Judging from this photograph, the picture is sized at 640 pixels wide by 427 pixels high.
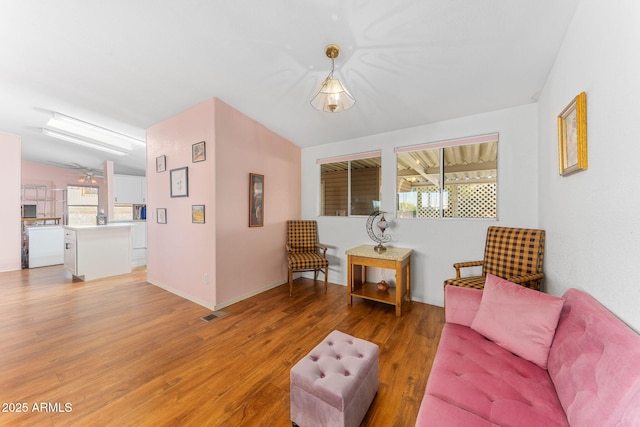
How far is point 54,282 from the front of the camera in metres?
3.99

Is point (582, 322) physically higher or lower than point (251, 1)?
lower

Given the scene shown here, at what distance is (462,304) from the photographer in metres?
1.76

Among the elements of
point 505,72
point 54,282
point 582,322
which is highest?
point 505,72

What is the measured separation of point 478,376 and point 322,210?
3252 mm

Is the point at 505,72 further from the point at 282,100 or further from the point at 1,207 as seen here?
the point at 1,207

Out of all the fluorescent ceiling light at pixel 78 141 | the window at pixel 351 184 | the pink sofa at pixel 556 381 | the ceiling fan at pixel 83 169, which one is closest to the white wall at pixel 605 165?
the pink sofa at pixel 556 381

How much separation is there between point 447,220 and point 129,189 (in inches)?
317

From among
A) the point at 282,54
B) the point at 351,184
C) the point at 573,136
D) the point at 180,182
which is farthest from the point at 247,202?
the point at 573,136

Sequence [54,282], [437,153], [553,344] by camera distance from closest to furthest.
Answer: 1. [553,344]
2. [437,153]
3. [54,282]

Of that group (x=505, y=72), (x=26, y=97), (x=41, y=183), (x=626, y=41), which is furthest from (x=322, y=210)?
(x=41, y=183)

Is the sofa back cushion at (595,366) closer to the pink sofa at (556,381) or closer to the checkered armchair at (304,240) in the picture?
the pink sofa at (556,381)

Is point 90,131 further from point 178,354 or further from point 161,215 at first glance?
point 178,354

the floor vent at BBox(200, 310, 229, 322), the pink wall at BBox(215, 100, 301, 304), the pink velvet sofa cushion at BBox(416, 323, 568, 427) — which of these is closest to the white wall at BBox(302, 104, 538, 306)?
the pink wall at BBox(215, 100, 301, 304)

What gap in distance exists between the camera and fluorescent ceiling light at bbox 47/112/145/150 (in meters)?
3.84
